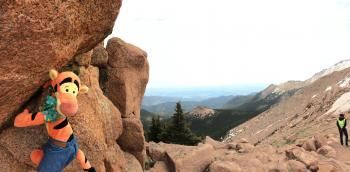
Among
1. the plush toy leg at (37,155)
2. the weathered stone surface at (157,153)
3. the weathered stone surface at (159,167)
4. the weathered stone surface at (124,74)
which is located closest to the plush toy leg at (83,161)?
the plush toy leg at (37,155)

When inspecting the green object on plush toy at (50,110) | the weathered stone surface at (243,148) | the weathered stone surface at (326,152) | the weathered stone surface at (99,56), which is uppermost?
the weathered stone surface at (99,56)

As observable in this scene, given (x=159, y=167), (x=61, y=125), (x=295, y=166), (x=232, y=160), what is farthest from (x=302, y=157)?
(x=61, y=125)

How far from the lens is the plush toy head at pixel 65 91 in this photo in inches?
403

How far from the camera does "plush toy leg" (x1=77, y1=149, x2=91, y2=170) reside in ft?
37.8

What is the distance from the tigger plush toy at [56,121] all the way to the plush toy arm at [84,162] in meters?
0.53

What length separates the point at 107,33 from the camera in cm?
1253

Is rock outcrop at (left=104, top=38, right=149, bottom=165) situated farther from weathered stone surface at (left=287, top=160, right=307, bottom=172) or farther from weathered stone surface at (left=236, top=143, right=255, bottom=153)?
weathered stone surface at (left=287, top=160, right=307, bottom=172)

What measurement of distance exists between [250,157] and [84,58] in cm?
1211

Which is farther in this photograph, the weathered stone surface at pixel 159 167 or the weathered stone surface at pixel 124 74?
the weathered stone surface at pixel 159 167

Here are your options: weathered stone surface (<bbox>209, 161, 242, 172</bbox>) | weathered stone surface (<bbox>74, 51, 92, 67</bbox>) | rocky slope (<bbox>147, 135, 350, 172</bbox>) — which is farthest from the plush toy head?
rocky slope (<bbox>147, 135, 350, 172</bbox>)

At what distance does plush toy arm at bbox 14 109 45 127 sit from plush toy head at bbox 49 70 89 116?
1.84 feet

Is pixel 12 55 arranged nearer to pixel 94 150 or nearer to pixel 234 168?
pixel 94 150

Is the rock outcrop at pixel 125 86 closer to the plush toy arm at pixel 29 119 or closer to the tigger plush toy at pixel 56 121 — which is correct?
the tigger plush toy at pixel 56 121

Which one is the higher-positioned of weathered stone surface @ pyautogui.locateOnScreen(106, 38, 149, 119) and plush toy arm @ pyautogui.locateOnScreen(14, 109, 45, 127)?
weathered stone surface @ pyautogui.locateOnScreen(106, 38, 149, 119)
